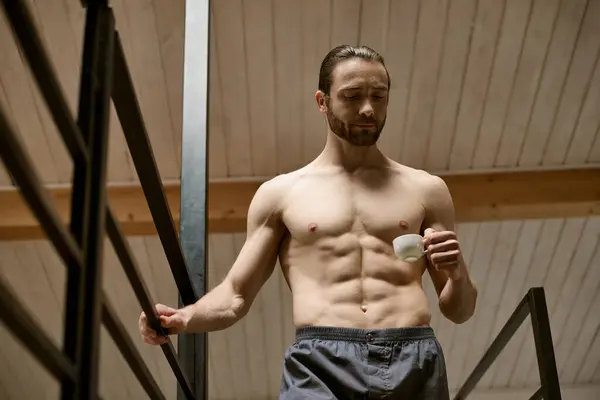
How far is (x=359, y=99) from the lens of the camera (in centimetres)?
166

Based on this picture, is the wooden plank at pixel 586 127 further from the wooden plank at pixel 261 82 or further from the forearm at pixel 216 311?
the forearm at pixel 216 311

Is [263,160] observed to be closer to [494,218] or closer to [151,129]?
[151,129]

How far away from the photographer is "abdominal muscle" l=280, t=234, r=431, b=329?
5.01 feet

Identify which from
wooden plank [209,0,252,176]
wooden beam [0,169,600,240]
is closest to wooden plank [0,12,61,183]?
wooden beam [0,169,600,240]

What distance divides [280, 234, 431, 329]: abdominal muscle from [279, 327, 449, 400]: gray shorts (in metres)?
0.03

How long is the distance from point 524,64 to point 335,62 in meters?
1.94

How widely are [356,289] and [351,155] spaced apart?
35cm

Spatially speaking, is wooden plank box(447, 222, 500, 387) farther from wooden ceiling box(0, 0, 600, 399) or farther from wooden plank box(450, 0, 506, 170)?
wooden plank box(450, 0, 506, 170)

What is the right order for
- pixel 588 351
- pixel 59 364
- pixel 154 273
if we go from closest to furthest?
1. pixel 59 364
2. pixel 154 273
3. pixel 588 351

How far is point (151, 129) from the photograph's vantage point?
140 inches

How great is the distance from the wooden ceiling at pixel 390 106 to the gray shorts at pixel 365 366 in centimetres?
201

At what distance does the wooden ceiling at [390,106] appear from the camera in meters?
3.23

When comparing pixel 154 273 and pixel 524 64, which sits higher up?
pixel 524 64

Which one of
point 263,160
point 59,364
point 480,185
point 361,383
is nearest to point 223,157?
point 263,160
